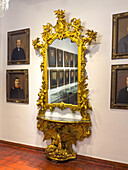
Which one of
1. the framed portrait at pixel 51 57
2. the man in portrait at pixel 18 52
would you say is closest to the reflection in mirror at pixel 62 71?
the framed portrait at pixel 51 57

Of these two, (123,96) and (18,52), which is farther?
(18,52)

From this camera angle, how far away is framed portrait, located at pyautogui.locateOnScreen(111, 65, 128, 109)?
2.61 m

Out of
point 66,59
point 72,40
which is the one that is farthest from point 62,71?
point 72,40

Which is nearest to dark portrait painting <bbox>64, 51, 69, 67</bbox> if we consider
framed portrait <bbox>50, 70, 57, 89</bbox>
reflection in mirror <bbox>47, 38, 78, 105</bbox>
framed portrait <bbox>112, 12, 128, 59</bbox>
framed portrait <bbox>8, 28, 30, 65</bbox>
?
reflection in mirror <bbox>47, 38, 78, 105</bbox>

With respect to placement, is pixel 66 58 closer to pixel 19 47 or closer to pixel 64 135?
pixel 19 47

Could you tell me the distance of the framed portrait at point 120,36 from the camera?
2.58m

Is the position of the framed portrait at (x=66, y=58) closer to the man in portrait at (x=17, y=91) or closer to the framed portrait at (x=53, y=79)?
the framed portrait at (x=53, y=79)

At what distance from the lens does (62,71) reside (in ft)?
9.74

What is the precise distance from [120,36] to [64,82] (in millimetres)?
1297

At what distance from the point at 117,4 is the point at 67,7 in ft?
3.09

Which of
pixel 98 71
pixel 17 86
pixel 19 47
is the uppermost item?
pixel 19 47

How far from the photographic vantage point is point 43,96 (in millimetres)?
3111

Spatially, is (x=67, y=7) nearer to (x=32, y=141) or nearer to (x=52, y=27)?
(x=52, y=27)

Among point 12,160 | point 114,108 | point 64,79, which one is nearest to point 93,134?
point 114,108
